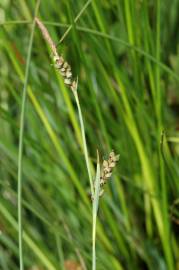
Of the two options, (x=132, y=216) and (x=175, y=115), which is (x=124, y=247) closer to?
(x=132, y=216)

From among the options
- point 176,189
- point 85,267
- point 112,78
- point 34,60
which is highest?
point 34,60

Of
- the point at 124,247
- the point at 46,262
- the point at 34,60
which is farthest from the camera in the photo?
the point at 34,60

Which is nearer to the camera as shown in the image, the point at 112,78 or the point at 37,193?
the point at 112,78

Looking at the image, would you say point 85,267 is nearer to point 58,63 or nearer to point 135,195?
Result: point 135,195

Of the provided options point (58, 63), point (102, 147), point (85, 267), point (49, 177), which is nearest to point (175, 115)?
point (102, 147)

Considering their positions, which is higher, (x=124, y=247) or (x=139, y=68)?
(x=139, y=68)

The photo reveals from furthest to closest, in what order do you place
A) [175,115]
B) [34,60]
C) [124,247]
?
[175,115] < [34,60] < [124,247]
